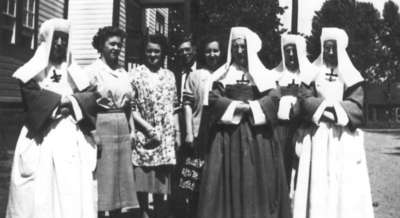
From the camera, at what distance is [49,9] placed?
39.6 ft

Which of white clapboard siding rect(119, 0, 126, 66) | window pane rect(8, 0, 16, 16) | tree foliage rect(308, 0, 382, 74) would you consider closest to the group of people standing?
window pane rect(8, 0, 16, 16)

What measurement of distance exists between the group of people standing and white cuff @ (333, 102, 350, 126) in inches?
0.6

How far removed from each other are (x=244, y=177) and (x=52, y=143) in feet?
5.82

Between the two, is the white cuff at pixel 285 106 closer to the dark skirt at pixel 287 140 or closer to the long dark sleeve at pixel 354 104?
the dark skirt at pixel 287 140

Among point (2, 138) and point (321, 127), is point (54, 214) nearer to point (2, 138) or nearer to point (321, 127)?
point (321, 127)

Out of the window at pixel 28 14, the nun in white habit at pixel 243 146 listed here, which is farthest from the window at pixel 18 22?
the nun in white habit at pixel 243 146

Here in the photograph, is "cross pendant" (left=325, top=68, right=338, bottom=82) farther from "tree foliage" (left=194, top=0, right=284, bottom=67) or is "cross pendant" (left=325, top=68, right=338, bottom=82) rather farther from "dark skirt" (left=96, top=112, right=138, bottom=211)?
"tree foliage" (left=194, top=0, right=284, bottom=67)

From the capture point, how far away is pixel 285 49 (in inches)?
196

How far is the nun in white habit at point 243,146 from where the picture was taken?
4.20 meters

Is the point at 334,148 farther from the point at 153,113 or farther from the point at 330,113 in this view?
the point at 153,113

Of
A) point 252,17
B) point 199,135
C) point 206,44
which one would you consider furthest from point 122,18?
point 252,17

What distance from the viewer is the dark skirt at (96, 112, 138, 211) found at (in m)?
4.59

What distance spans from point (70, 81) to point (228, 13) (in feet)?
70.4

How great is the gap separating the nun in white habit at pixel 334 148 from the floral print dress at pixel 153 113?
56.3 inches
